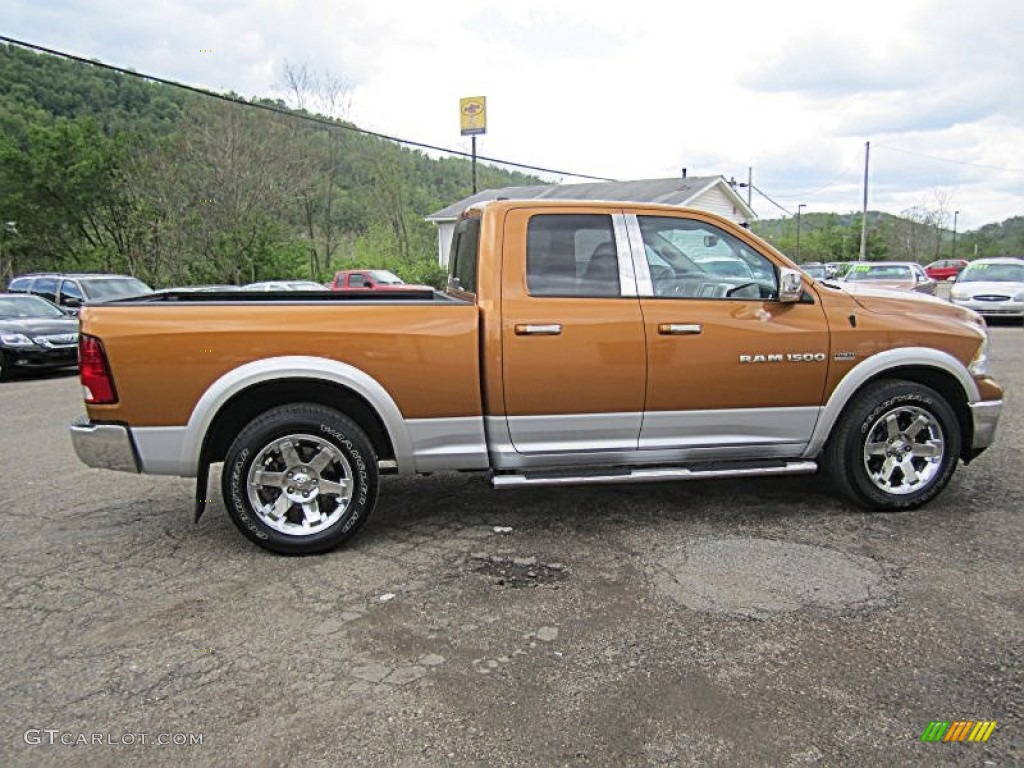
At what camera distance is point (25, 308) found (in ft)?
43.8

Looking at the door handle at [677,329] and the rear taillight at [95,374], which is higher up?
the door handle at [677,329]

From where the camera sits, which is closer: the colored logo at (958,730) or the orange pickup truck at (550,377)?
the colored logo at (958,730)

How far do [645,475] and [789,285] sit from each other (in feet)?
4.66

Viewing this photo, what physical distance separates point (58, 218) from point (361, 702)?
33769mm

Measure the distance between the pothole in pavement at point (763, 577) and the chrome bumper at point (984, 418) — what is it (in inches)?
56.7

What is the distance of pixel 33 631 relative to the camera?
337cm

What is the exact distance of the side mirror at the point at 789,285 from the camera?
4371mm

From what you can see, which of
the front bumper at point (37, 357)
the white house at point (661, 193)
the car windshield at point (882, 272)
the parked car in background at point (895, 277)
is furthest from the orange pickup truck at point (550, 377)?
the white house at point (661, 193)

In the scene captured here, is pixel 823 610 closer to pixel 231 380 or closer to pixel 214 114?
pixel 231 380

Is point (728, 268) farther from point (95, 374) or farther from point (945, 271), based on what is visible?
point (945, 271)

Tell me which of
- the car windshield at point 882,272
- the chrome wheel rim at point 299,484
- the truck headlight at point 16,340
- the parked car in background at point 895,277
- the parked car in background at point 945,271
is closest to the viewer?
the chrome wheel rim at point 299,484

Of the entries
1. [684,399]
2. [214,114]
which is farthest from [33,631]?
[214,114]

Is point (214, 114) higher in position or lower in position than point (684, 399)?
higher

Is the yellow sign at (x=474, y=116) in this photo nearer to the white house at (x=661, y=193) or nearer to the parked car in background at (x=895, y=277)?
the white house at (x=661, y=193)
